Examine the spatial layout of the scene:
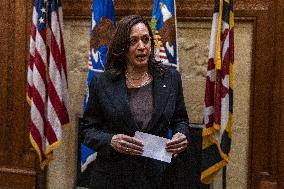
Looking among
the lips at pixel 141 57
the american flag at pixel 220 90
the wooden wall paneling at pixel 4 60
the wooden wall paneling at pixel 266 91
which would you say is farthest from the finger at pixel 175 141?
the wooden wall paneling at pixel 4 60

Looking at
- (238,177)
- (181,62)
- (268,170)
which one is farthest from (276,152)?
(181,62)

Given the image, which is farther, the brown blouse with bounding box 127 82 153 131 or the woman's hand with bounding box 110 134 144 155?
the brown blouse with bounding box 127 82 153 131

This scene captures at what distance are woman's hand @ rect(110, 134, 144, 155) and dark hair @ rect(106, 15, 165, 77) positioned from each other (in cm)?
36

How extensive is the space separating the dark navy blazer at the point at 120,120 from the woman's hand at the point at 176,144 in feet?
0.28

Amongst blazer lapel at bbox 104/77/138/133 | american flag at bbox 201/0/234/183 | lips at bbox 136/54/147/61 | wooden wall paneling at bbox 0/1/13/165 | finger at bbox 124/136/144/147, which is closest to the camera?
finger at bbox 124/136/144/147

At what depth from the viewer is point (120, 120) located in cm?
223

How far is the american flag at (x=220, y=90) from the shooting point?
3.35 meters

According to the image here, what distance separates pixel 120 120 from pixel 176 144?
0.31 metres

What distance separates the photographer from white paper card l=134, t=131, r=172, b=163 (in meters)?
2.12

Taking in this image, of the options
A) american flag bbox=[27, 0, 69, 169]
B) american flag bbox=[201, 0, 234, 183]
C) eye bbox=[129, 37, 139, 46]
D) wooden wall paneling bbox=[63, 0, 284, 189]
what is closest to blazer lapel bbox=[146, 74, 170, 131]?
eye bbox=[129, 37, 139, 46]

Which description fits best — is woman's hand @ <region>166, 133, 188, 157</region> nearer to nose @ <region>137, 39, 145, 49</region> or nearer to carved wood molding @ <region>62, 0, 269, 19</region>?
nose @ <region>137, 39, 145, 49</region>

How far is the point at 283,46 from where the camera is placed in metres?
3.67

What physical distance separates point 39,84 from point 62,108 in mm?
293

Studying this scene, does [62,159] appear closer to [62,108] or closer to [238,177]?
[62,108]
